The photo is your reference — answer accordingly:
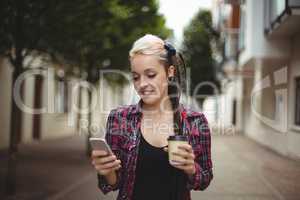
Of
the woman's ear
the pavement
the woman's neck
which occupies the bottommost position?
the pavement

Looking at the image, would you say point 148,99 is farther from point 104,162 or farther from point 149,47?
point 104,162

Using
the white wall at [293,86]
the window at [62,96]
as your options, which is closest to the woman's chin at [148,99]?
the white wall at [293,86]

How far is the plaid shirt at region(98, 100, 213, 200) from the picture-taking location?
2.30 m

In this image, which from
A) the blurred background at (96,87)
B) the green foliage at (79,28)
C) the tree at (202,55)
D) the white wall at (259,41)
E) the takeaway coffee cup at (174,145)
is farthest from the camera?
the tree at (202,55)

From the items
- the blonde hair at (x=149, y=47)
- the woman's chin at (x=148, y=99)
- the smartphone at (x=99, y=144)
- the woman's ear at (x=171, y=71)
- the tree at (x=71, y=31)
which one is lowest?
the smartphone at (x=99, y=144)

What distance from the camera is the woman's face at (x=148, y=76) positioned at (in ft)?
7.36

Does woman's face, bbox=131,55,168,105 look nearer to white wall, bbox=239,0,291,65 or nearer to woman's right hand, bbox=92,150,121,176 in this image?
woman's right hand, bbox=92,150,121,176

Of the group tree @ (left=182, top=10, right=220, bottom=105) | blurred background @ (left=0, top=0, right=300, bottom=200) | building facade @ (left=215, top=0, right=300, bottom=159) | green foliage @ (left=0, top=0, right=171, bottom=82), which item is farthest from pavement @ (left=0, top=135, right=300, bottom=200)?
tree @ (left=182, top=10, right=220, bottom=105)

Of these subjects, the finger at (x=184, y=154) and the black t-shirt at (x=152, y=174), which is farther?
the black t-shirt at (x=152, y=174)

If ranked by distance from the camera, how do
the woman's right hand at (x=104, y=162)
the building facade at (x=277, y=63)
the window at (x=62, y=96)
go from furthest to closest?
1. the window at (x=62, y=96)
2. the building facade at (x=277, y=63)
3. the woman's right hand at (x=104, y=162)

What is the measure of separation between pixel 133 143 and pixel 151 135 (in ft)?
0.30

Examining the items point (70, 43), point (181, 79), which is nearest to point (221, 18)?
point (70, 43)

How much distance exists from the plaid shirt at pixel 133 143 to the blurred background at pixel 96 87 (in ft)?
3.46

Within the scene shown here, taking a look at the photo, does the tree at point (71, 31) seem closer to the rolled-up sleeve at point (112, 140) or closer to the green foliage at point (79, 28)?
the green foliage at point (79, 28)
